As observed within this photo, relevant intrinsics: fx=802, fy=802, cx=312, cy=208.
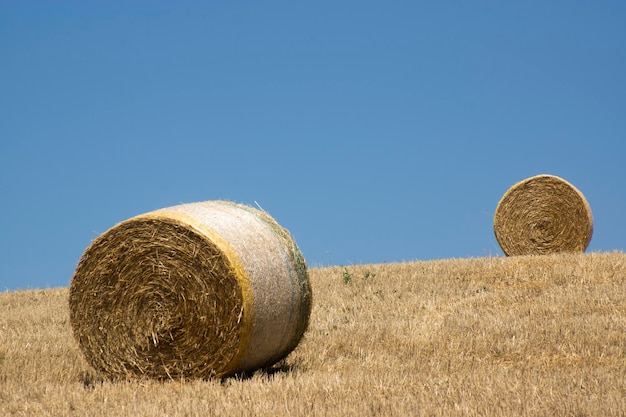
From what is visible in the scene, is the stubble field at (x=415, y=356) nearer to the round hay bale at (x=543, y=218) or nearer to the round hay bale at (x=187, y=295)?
the round hay bale at (x=187, y=295)

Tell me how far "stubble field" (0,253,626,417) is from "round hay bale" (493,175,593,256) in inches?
101

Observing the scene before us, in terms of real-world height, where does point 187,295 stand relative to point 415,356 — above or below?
above

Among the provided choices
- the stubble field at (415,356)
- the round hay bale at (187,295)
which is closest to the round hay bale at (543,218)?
the stubble field at (415,356)

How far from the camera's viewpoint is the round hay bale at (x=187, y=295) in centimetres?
864

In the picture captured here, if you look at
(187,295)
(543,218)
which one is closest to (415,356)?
(187,295)

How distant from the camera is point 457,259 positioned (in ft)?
66.0

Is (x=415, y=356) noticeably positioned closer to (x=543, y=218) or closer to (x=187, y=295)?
(x=187, y=295)

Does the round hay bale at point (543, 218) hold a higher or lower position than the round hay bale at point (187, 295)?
higher

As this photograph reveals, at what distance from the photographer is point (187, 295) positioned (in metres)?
8.87

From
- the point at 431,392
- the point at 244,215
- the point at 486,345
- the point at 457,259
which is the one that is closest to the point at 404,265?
the point at 457,259

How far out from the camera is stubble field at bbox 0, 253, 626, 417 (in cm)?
736

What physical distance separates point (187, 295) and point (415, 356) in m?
3.14

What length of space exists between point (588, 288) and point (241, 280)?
892 cm

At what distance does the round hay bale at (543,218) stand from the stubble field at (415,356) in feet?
8.40
